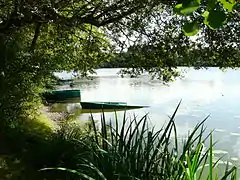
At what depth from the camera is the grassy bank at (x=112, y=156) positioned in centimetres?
276

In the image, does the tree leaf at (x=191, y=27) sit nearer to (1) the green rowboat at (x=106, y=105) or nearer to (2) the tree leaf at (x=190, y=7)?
(2) the tree leaf at (x=190, y=7)

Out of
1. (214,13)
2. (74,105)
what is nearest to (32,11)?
(214,13)

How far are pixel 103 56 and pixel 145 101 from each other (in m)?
10.4

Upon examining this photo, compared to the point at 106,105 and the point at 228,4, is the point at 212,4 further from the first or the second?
the point at 106,105

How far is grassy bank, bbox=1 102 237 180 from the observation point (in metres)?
2.76

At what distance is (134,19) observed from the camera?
6.53 meters

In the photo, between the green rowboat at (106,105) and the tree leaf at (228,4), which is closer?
the tree leaf at (228,4)

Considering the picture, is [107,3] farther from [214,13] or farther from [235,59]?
[214,13]

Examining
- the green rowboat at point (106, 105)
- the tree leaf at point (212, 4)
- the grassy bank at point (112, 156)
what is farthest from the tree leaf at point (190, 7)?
the green rowboat at point (106, 105)

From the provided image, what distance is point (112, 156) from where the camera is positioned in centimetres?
304

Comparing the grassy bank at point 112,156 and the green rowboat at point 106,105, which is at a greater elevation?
the grassy bank at point 112,156

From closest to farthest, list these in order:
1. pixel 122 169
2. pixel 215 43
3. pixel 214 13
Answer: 1. pixel 214 13
2. pixel 122 169
3. pixel 215 43

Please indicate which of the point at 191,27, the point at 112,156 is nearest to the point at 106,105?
the point at 112,156

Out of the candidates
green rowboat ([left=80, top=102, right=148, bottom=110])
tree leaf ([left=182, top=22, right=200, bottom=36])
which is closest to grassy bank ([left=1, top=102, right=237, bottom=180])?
tree leaf ([left=182, top=22, right=200, bottom=36])
